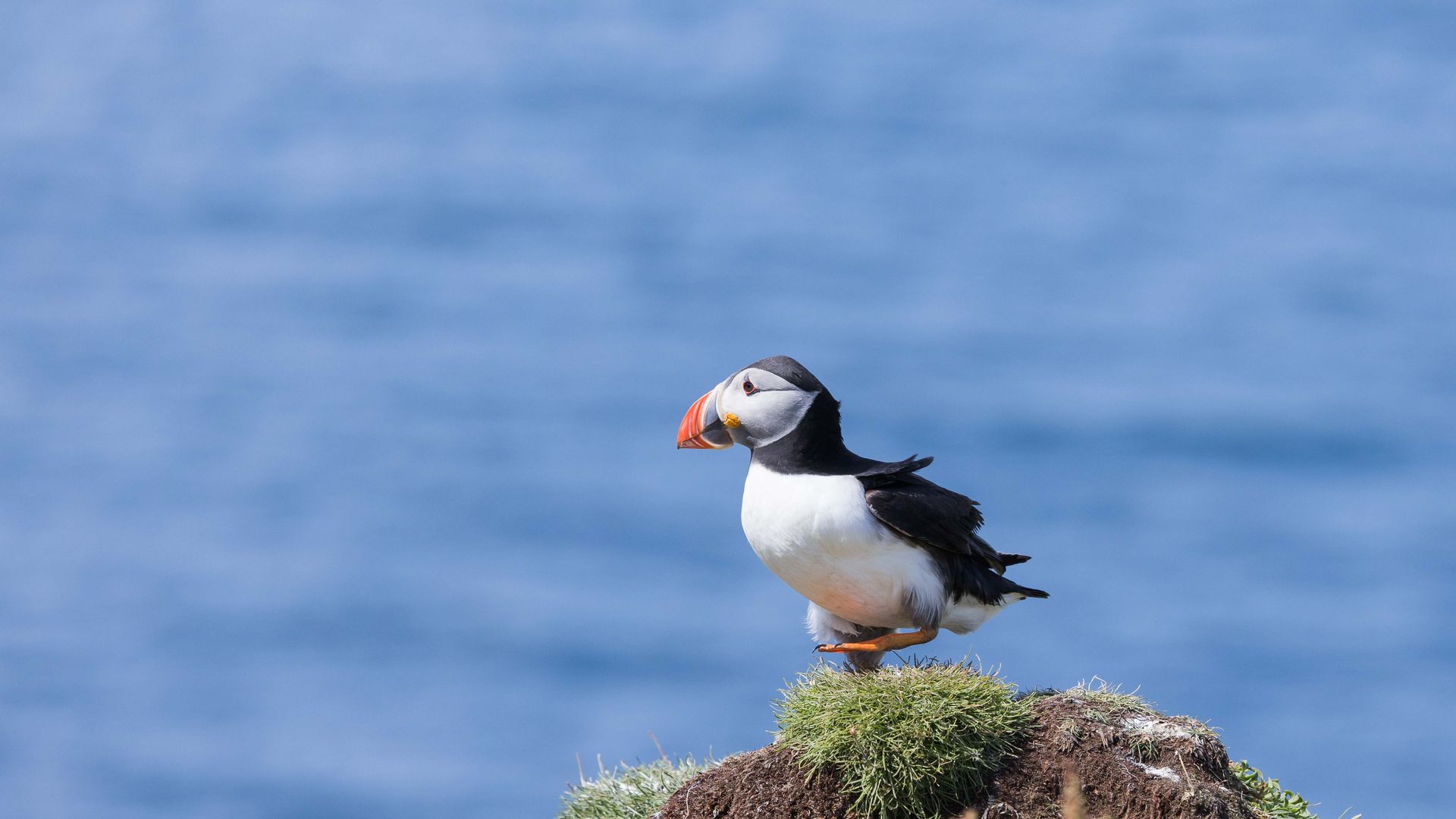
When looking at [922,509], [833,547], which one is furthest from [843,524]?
[922,509]

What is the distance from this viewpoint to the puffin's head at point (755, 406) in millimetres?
7121

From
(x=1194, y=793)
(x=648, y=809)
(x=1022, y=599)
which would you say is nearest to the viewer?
(x=1194, y=793)

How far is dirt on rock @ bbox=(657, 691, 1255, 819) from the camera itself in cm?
626

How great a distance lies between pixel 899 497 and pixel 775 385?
2.82 feet

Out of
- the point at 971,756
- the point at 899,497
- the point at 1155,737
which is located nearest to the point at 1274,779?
the point at 1155,737

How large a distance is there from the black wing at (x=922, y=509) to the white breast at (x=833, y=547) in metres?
0.07

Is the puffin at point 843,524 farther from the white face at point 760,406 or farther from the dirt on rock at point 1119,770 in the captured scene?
the dirt on rock at point 1119,770

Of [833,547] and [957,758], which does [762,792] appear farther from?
[833,547]

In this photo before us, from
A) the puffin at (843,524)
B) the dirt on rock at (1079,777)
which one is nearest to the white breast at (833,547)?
the puffin at (843,524)

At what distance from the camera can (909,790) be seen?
248 inches

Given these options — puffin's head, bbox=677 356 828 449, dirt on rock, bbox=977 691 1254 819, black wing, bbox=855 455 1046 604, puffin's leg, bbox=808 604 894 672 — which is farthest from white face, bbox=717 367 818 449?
dirt on rock, bbox=977 691 1254 819

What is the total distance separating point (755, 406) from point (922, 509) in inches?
39.1

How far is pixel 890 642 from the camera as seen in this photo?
7012 mm

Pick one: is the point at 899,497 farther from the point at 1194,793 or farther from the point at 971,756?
the point at 1194,793
